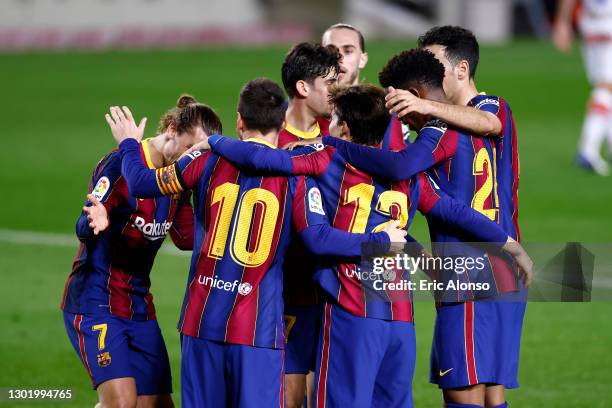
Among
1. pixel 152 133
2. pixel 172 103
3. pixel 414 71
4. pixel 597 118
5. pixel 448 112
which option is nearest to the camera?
pixel 448 112

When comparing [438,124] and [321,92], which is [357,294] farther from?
[321,92]

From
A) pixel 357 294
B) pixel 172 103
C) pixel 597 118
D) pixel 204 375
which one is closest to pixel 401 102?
pixel 357 294

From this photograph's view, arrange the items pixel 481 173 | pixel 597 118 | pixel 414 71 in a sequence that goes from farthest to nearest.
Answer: pixel 597 118
pixel 481 173
pixel 414 71

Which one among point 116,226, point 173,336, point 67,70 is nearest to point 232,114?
point 67,70

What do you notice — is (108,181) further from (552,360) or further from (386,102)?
(552,360)

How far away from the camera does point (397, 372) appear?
499 cm

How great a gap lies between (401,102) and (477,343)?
121 centimetres

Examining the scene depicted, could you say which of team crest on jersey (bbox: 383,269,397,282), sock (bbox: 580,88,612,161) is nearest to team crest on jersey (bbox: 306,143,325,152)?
team crest on jersey (bbox: 383,269,397,282)

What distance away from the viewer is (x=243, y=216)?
488 cm

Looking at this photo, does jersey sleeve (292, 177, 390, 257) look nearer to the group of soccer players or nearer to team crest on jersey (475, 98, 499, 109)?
the group of soccer players

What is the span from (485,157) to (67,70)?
23632mm

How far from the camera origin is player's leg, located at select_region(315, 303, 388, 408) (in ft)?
16.0

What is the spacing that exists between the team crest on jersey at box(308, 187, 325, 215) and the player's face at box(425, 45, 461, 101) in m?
0.95

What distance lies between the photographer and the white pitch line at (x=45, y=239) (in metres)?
11.3
